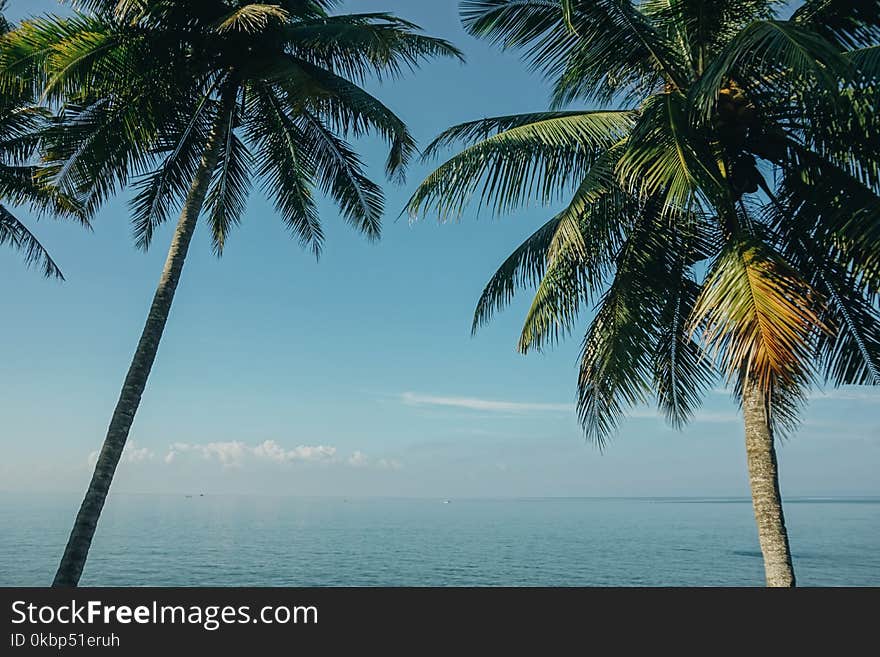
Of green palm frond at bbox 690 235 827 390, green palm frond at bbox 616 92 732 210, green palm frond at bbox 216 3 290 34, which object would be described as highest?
green palm frond at bbox 216 3 290 34

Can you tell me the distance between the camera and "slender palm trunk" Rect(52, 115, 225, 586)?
26.1 feet

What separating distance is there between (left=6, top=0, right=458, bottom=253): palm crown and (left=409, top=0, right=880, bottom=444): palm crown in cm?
207

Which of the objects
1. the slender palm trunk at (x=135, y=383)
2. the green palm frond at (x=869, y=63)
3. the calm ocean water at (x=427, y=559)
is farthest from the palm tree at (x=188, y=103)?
the calm ocean water at (x=427, y=559)

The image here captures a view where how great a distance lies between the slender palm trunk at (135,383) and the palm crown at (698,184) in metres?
3.49

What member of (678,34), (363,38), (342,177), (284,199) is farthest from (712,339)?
(284,199)

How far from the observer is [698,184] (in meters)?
6.57

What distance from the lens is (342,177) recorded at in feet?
39.9

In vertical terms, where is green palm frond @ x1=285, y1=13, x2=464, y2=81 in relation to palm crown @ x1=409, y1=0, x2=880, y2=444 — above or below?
above

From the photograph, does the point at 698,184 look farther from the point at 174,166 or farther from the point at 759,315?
the point at 174,166

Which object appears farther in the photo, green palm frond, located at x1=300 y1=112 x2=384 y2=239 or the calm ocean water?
the calm ocean water

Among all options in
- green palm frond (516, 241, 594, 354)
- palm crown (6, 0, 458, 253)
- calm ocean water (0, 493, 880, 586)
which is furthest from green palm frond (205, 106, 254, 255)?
calm ocean water (0, 493, 880, 586)

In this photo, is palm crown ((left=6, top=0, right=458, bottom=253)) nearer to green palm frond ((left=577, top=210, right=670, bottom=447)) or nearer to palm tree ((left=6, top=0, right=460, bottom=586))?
palm tree ((left=6, top=0, right=460, bottom=586))

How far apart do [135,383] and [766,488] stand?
781 centimetres
